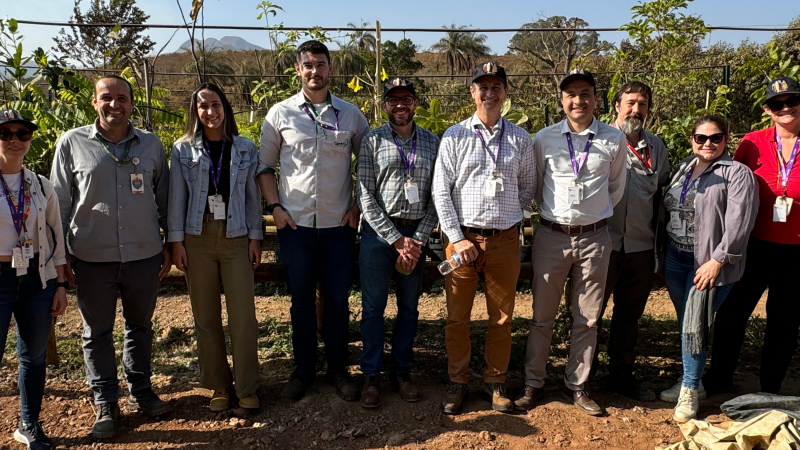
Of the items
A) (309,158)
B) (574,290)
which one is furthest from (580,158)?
(309,158)

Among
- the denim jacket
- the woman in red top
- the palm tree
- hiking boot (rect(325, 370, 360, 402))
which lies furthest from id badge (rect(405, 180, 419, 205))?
the palm tree

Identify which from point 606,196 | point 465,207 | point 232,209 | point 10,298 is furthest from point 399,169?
point 10,298

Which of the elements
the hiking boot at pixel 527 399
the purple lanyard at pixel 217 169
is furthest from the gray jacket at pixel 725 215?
the purple lanyard at pixel 217 169

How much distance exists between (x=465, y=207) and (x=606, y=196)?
969 mm

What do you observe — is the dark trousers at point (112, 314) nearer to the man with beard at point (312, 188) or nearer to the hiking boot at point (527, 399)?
the man with beard at point (312, 188)

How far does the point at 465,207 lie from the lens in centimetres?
389

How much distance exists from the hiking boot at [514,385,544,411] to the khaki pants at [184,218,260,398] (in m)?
1.89

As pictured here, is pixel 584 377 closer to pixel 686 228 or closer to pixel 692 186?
pixel 686 228

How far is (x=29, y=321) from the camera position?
3.50m

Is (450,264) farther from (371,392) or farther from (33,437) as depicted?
(33,437)

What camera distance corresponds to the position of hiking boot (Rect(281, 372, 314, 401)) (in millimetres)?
4277

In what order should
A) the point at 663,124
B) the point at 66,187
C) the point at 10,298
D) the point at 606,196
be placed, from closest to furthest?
the point at 10,298 < the point at 66,187 < the point at 606,196 < the point at 663,124

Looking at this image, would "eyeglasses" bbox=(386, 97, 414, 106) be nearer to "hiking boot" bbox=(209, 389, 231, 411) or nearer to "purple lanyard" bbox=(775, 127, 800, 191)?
"hiking boot" bbox=(209, 389, 231, 411)

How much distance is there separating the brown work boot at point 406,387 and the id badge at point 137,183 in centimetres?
223
